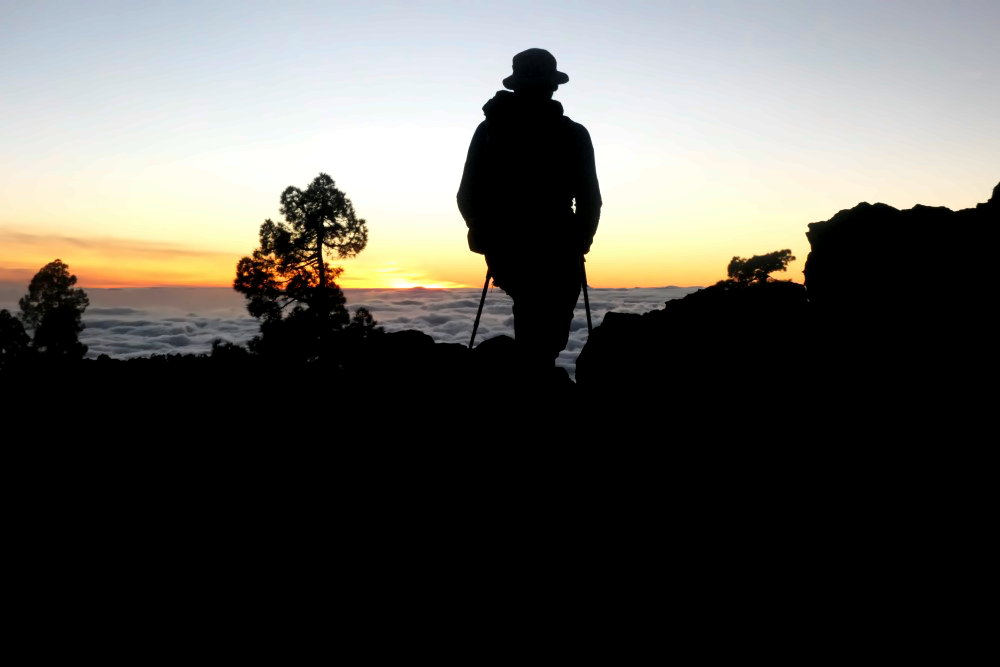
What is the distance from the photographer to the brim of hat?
7.41 m

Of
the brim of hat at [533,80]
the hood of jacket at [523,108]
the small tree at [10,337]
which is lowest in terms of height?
the small tree at [10,337]

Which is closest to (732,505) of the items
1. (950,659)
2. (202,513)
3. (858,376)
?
(950,659)

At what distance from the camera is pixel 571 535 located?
477 cm

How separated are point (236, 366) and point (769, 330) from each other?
328 inches

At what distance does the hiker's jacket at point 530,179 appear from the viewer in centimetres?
760

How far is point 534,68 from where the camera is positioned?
7.41 m

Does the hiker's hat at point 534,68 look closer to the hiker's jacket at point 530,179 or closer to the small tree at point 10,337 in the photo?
the hiker's jacket at point 530,179

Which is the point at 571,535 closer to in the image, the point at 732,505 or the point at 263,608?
the point at 732,505

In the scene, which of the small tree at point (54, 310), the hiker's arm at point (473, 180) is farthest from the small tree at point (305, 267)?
the hiker's arm at point (473, 180)

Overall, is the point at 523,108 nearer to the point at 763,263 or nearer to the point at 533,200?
the point at 533,200

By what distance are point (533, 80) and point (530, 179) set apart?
117 centimetres

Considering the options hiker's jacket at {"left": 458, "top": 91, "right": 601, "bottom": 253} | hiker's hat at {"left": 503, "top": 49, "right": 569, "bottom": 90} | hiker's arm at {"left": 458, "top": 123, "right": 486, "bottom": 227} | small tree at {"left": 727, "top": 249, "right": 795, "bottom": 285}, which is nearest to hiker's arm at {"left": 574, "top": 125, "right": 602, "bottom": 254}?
hiker's jacket at {"left": 458, "top": 91, "right": 601, "bottom": 253}

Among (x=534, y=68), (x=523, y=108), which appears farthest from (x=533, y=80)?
(x=523, y=108)

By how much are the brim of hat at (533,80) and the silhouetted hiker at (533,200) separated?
0.01 metres
